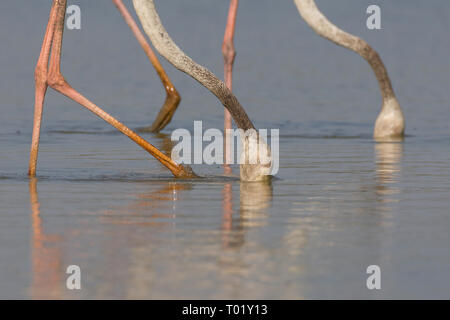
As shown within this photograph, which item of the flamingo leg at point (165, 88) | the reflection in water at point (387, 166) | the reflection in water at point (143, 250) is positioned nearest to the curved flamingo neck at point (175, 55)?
the reflection in water at point (143, 250)

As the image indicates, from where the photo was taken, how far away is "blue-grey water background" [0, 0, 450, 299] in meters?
5.89

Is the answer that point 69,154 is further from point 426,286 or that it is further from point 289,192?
point 426,286

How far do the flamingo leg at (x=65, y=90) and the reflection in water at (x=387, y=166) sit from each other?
132cm

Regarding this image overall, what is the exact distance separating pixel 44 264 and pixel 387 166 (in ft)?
14.8

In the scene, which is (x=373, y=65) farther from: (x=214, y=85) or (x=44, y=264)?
(x=44, y=264)

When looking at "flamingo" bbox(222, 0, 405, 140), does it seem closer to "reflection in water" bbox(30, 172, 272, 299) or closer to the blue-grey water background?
the blue-grey water background

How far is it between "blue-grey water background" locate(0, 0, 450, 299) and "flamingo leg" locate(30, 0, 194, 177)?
136 millimetres

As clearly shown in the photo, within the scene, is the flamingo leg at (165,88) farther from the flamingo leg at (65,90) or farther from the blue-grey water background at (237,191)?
the flamingo leg at (65,90)

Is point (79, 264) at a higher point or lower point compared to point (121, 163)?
lower

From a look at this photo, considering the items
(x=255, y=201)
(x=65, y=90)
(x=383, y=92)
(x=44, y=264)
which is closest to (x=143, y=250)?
(x=44, y=264)

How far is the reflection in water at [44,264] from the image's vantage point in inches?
221

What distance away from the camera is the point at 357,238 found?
6.79 m
